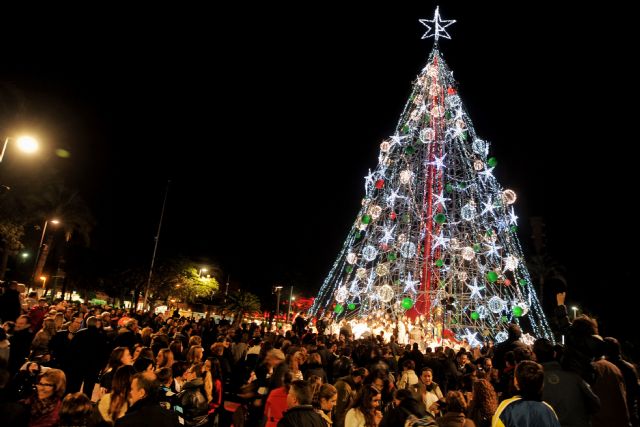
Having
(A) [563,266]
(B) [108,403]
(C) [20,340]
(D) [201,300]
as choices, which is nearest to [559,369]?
(B) [108,403]

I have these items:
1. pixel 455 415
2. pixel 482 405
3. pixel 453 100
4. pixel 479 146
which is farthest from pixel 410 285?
pixel 455 415

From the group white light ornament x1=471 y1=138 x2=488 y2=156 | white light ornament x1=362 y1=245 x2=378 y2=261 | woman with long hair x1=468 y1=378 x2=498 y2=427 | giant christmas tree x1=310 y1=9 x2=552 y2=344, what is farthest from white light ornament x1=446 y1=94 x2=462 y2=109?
woman with long hair x1=468 y1=378 x2=498 y2=427

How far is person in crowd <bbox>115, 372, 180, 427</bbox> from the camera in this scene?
396 cm

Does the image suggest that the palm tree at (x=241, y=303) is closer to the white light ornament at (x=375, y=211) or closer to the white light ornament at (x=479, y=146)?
the white light ornament at (x=375, y=211)

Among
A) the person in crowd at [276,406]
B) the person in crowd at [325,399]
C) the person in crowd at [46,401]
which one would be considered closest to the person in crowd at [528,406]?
the person in crowd at [325,399]

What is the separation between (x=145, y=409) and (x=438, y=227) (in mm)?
19444

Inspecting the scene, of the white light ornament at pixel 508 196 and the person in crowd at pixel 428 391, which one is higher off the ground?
the white light ornament at pixel 508 196

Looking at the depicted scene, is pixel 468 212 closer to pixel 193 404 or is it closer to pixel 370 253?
pixel 370 253

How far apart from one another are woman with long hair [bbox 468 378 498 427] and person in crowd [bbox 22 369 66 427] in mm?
4617

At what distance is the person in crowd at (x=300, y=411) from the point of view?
420cm

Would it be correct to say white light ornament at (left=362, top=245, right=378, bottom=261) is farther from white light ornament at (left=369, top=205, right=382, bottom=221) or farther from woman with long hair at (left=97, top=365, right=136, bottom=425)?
woman with long hair at (left=97, top=365, right=136, bottom=425)

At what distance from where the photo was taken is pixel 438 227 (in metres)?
22.0

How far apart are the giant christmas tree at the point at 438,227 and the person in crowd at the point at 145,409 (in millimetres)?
15402

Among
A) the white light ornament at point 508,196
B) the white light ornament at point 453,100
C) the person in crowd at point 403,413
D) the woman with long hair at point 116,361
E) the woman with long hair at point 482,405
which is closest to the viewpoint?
the person in crowd at point 403,413
